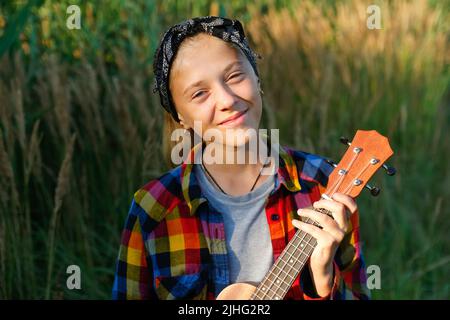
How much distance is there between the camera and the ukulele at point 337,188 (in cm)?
158

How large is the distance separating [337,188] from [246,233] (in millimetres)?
313

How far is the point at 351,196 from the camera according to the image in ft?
5.19

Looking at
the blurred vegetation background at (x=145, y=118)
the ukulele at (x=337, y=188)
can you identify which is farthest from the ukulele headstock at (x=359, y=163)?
the blurred vegetation background at (x=145, y=118)

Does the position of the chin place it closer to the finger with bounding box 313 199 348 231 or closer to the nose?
the nose

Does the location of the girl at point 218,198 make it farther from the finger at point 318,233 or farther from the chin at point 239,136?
the finger at point 318,233

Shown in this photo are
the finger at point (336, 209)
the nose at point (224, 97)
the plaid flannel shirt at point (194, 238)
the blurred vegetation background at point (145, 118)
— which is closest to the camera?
the finger at point (336, 209)

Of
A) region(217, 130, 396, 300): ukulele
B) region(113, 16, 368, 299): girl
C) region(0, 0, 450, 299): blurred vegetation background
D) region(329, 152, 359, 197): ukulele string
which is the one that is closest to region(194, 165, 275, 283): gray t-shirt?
region(113, 16, 368, 299): girl

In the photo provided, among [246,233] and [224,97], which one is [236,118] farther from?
[246,233]

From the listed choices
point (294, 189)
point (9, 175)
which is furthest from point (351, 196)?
point (9, 175)

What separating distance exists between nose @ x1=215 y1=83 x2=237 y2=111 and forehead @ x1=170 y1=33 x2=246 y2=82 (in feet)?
0.18

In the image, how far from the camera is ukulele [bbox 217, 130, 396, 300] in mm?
1584

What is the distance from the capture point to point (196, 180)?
73.2 inches
